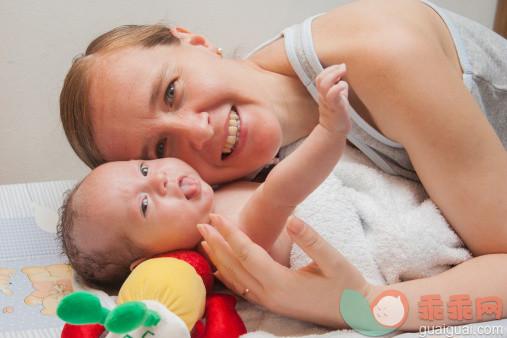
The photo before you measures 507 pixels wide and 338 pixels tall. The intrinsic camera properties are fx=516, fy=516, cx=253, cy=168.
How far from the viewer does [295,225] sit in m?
0.67

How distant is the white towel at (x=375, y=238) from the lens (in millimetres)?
839

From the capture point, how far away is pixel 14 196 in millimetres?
1283

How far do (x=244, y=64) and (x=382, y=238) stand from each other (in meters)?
0.49

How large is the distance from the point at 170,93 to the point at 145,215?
24 cm

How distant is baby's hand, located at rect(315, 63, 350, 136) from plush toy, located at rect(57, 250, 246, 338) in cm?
32

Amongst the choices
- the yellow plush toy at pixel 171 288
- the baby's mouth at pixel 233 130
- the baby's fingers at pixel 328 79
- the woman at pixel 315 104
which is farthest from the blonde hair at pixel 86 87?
the baby's fingers at pixel 328 79

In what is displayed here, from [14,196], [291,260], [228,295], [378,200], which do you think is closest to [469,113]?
[378,200]

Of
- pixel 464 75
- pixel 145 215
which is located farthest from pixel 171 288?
pixel 464 75

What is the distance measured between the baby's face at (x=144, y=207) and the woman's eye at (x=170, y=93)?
128 millimetres

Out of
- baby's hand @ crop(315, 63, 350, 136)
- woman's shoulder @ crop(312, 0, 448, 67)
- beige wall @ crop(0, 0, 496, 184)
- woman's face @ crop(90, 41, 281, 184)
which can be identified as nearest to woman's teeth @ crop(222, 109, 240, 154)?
woman's face @ crop(90, 41, 281, 184)

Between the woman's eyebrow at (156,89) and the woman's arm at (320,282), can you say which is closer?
the woman's arm at (320,282)

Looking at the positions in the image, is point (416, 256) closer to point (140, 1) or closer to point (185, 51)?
A: point (185, 51)

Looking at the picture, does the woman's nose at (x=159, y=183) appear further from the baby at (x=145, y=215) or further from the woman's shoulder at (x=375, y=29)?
the woman's shoulder at (x=375, y=29)

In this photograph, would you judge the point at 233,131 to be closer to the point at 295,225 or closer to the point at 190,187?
the point at 190,187
